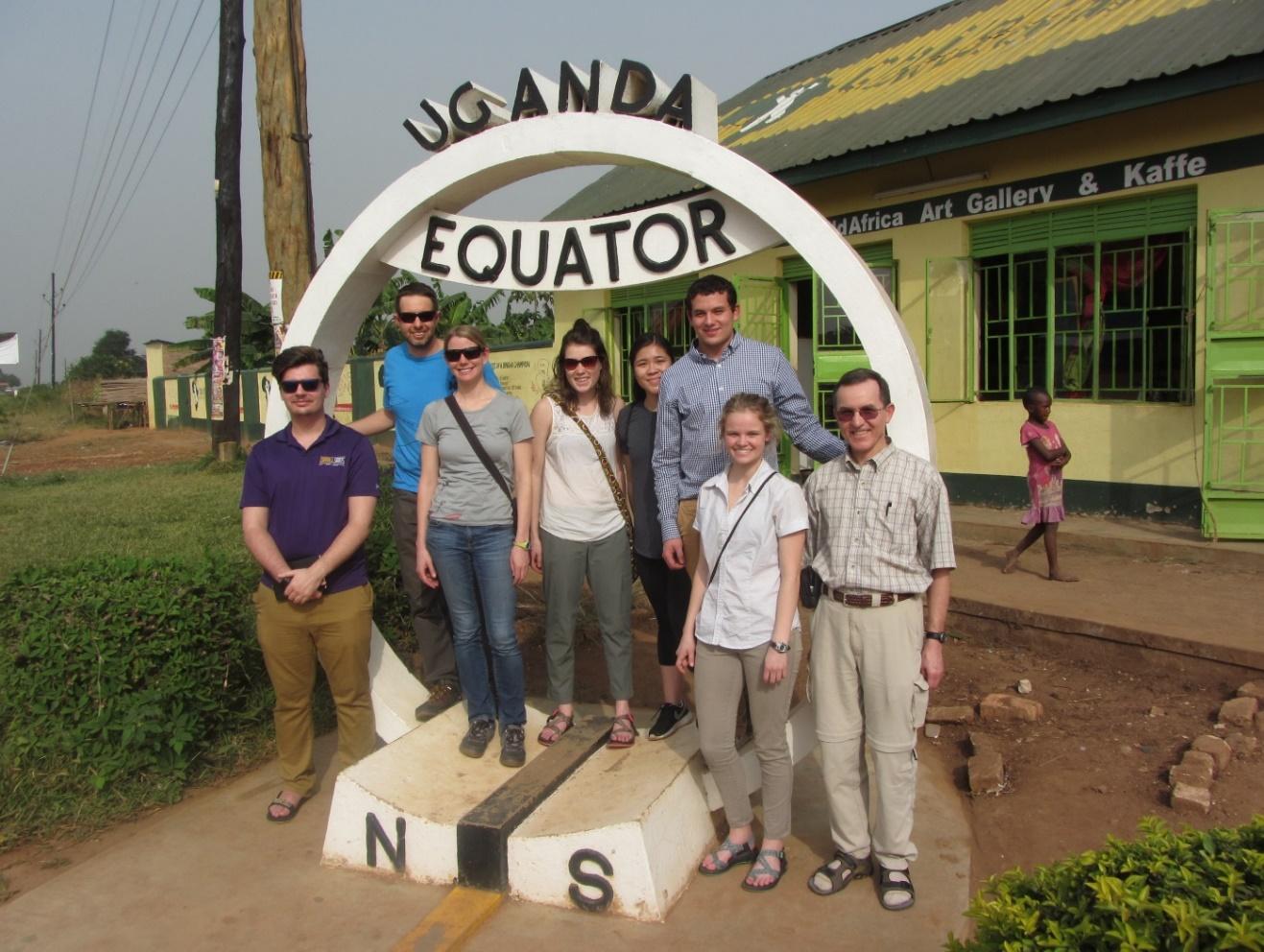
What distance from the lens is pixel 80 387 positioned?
35625 mm

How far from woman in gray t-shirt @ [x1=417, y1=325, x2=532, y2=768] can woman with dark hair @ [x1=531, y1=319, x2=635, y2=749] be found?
10cm

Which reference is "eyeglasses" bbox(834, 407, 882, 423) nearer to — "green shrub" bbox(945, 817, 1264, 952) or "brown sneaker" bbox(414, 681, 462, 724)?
"green shrub" bbox(945, 817, 1264, 952)

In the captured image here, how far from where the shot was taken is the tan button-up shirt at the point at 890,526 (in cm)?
326

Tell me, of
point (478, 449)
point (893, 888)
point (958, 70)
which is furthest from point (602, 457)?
point (958, 70)

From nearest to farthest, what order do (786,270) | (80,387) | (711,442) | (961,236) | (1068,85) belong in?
(711,442), (1068,85), (961,236), (786,270), (80,387)

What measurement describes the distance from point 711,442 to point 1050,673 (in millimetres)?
3106

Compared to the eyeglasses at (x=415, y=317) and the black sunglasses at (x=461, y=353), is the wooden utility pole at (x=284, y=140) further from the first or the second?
the black sunglasses at (x=461, y=353)

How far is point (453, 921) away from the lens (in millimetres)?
3336

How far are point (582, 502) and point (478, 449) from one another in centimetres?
46

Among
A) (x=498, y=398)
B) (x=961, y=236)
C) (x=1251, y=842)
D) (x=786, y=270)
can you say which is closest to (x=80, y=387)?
(x=786, y=270)

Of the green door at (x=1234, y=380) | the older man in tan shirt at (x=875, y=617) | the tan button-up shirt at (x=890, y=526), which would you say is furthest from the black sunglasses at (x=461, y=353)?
the green door at (x=1234, y=380)

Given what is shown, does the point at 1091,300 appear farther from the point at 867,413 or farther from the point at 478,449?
the point at 478,449

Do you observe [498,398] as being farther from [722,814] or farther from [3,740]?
[3,740]

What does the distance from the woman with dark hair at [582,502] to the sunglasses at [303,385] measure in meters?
0.85
